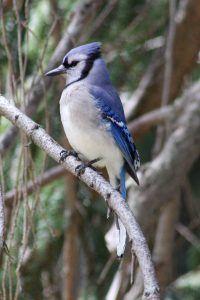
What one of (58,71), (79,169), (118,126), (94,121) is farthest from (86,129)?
(79,169)

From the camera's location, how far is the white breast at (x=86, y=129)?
2666mm

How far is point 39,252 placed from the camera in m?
3.13

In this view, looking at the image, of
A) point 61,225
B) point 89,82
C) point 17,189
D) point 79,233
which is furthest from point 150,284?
point 79,233

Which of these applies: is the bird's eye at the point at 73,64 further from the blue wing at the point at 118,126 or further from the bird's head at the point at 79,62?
the blue wing at the point at 118,126

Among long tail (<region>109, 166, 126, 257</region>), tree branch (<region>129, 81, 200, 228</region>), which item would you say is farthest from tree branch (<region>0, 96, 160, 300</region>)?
tree branch (<region>129, 81, 200, 228</region>)

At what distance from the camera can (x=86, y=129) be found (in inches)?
105

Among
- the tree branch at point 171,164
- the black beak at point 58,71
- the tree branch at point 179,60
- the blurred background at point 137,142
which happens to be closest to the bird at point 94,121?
the black beak at point 58,71

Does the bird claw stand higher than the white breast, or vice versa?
the white breast

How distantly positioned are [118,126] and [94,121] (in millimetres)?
118

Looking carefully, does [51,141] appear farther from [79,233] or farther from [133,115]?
[133,115]

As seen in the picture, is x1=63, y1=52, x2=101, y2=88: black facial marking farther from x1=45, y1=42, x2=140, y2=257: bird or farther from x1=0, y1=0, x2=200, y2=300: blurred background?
x1=0, y1=0, x2=200, y2=300: blurred background

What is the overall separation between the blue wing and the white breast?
0.03 meters

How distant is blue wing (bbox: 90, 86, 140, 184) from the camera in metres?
2.73

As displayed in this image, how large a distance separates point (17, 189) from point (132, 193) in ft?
4.06
